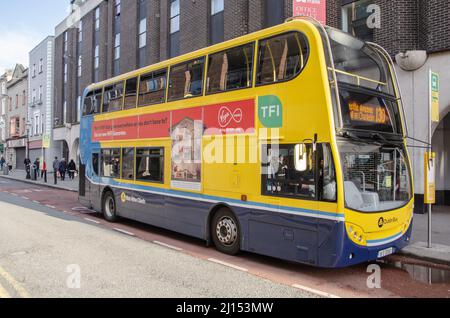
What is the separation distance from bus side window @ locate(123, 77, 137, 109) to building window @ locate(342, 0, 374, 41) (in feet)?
24.7

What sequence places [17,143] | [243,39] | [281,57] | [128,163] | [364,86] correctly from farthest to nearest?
1. [17,143]
2. [128,163]
3. [243,39]
4. [281,57]
5. [364,86]

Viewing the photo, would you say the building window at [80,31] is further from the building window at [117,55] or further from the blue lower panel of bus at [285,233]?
the blue lower panel of bus at [285,233]

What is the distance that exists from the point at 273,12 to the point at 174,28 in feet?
26.4

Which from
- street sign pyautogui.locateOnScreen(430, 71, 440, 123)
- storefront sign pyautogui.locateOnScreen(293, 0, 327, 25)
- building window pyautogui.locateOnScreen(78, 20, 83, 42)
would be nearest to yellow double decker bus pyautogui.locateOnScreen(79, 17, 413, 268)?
street sign pyautogui.locateOnScreen(430, 71, 440, 123)

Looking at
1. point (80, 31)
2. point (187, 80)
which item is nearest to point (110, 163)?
point (187, 80)

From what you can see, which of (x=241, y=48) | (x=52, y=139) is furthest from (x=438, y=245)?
(x=52, y=139)

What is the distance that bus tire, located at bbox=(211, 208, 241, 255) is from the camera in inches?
285

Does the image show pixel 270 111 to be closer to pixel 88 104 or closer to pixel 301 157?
pixel 301 157

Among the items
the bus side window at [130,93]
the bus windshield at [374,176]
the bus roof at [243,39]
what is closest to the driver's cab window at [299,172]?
the bus windshield at [374,176]

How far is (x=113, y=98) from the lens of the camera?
37.0 ft

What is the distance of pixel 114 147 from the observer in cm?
1105

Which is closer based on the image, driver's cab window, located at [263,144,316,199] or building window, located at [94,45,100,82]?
driver's cab window, located at [263,144,316,199]

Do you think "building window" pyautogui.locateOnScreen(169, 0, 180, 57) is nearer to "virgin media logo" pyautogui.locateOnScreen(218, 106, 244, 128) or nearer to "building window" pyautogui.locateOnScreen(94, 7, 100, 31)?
"building window" pyautogui.locateOnScreen(94, 7, 100, 31)
